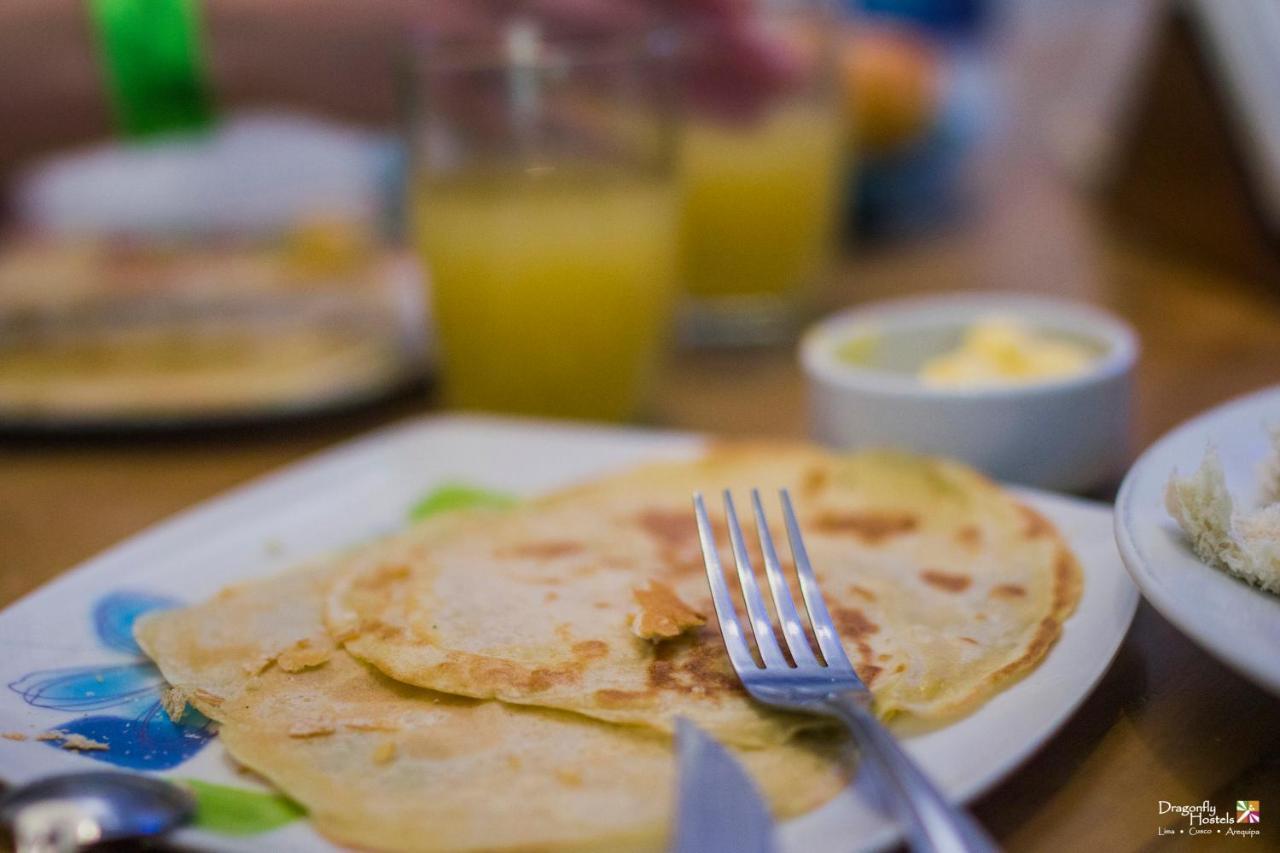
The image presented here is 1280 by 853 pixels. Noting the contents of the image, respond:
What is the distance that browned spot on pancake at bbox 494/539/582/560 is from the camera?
0.95 meters

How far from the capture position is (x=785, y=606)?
77cm

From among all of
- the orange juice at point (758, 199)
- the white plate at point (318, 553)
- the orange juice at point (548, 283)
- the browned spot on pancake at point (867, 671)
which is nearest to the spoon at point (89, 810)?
the white plate at point (318, 553)

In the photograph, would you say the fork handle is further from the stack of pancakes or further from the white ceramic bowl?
the white ceramic bowl

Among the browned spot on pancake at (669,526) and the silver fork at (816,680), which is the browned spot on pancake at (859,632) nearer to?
the silver fork at (816,680)

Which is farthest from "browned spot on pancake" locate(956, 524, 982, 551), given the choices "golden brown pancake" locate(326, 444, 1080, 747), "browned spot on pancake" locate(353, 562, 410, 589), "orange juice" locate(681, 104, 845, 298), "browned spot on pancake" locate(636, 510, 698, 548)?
"orange juice" locate(681, 104, 845, 298)

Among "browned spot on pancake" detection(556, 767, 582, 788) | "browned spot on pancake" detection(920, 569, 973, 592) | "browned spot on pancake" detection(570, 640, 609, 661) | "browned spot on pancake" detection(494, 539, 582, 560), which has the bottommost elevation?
"browned spot on pancake" detection(494, 539, 582, 560)

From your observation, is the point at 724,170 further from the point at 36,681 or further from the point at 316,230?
the point at 36,681

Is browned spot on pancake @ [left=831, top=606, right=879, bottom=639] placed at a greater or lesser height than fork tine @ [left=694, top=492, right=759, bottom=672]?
lesser

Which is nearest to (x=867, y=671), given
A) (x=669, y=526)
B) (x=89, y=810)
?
(x=669, y=526)

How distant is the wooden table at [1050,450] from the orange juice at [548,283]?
130mm

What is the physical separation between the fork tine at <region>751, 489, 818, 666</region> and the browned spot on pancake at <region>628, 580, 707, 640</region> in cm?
5

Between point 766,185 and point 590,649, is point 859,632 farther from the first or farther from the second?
point 766,185

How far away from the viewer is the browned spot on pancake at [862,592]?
2.77ft

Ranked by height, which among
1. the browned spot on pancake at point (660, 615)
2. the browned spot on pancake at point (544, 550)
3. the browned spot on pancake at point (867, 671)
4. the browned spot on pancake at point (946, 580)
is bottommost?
the browned spot on pancake at point (544, 550)
